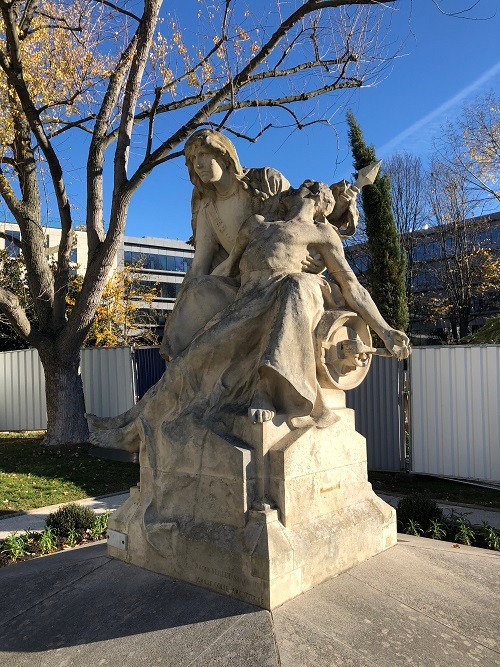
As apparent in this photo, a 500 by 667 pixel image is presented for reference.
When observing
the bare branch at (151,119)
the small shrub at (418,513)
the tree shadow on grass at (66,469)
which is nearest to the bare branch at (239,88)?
the bare branch at (151,119)

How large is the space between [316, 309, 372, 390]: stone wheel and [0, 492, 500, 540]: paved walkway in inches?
142

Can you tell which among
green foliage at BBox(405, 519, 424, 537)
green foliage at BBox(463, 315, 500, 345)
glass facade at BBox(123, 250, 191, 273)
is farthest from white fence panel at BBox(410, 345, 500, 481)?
glass facade at BBox(123, 250, 191, 273)

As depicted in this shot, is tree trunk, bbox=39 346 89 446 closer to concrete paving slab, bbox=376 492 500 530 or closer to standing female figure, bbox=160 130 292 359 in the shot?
concrete paving slab, bbox=376 492 500 530

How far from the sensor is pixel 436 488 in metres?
8.73

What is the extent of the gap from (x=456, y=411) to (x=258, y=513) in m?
6.70

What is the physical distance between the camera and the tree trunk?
11406mm

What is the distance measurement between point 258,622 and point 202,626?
0.94 feet

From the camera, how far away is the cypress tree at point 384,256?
59.5 feet

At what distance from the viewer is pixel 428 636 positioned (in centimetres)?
273

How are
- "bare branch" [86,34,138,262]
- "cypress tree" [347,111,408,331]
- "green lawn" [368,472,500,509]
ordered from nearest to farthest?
"green lawn" [368,472,500,509] → "bare branch" [86,34,138,262] → "cypress tree" [347,111,408,331]

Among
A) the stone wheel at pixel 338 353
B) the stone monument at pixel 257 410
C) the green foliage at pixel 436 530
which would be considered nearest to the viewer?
the stone monument at pixel 257 410

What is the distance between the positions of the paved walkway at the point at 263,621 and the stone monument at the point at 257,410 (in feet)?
0.56

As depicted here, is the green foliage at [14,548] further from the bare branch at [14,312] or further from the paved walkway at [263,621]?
the bare branch at [14,312]

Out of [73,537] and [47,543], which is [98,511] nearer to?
[73,537]
